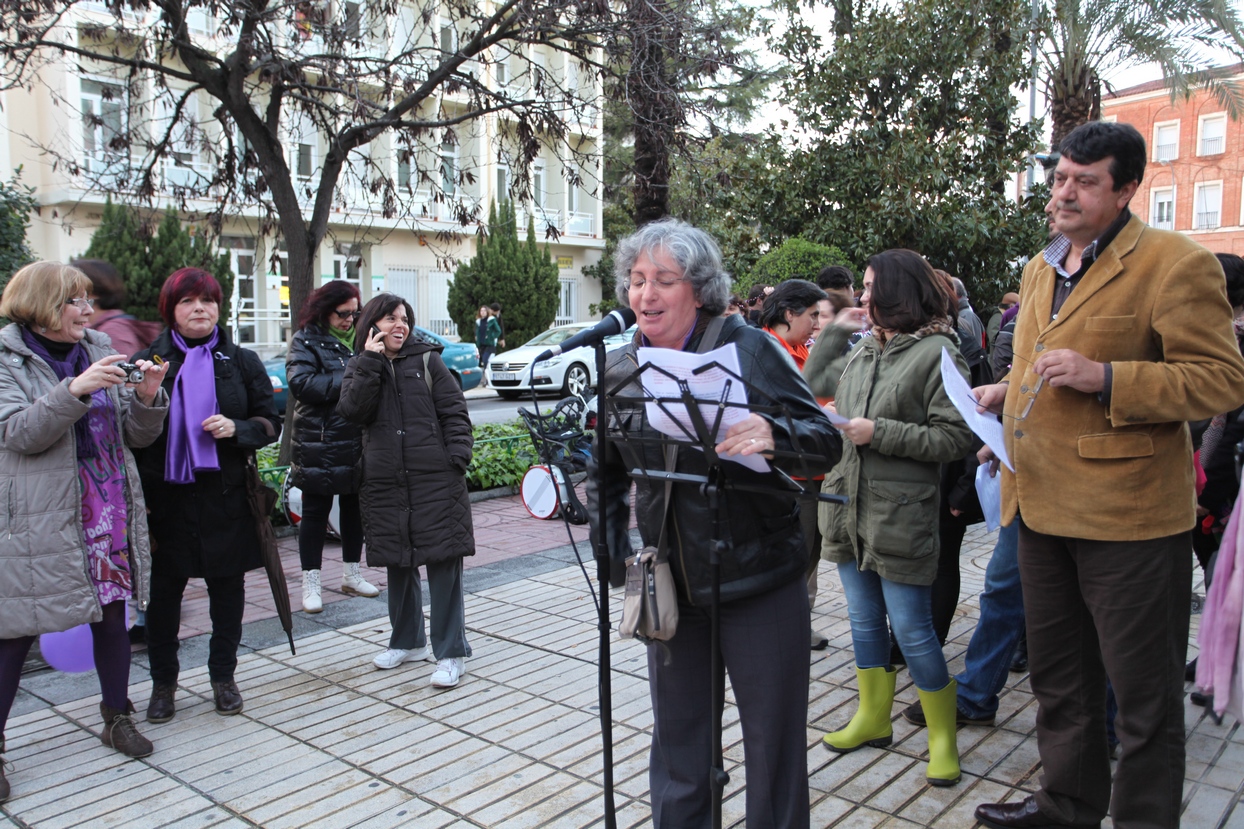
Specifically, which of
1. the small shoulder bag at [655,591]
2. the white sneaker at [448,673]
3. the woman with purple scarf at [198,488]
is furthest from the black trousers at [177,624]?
the small shoulder bag at [655,591]

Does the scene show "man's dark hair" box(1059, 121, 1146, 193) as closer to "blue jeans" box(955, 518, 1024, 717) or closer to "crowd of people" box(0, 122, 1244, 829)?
"crowd of people" box(0, 122, 1244, 829)

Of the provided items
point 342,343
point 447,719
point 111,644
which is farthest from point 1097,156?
point 342,343

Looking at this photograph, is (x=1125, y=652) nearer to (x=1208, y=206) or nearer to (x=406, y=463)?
(x=406, y=463)

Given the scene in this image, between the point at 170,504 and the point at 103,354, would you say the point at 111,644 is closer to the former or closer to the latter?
the point at 170,504

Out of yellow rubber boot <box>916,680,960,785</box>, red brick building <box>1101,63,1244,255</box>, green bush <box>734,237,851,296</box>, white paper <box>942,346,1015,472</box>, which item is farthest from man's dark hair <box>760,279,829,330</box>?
red brick building <box>1101,63,1244,255</box>

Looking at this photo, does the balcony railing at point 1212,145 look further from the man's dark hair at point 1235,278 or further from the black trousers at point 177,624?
the black trousers at point 177,624

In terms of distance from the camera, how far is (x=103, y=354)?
12.8 feet

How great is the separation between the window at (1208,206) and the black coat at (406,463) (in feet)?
169

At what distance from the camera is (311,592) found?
571 cm

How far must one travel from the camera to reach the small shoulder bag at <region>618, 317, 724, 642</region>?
7.97 feet

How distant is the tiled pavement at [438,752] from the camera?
129 inches

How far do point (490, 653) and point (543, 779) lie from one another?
4.81ft

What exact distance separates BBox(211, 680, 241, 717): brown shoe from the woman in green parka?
2.59 metres

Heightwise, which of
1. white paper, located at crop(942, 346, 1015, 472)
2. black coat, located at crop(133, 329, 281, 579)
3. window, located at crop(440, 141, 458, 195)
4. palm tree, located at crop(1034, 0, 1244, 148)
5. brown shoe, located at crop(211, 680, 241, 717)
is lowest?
brown shoe, located at crop(211, 680, 241, 717)
